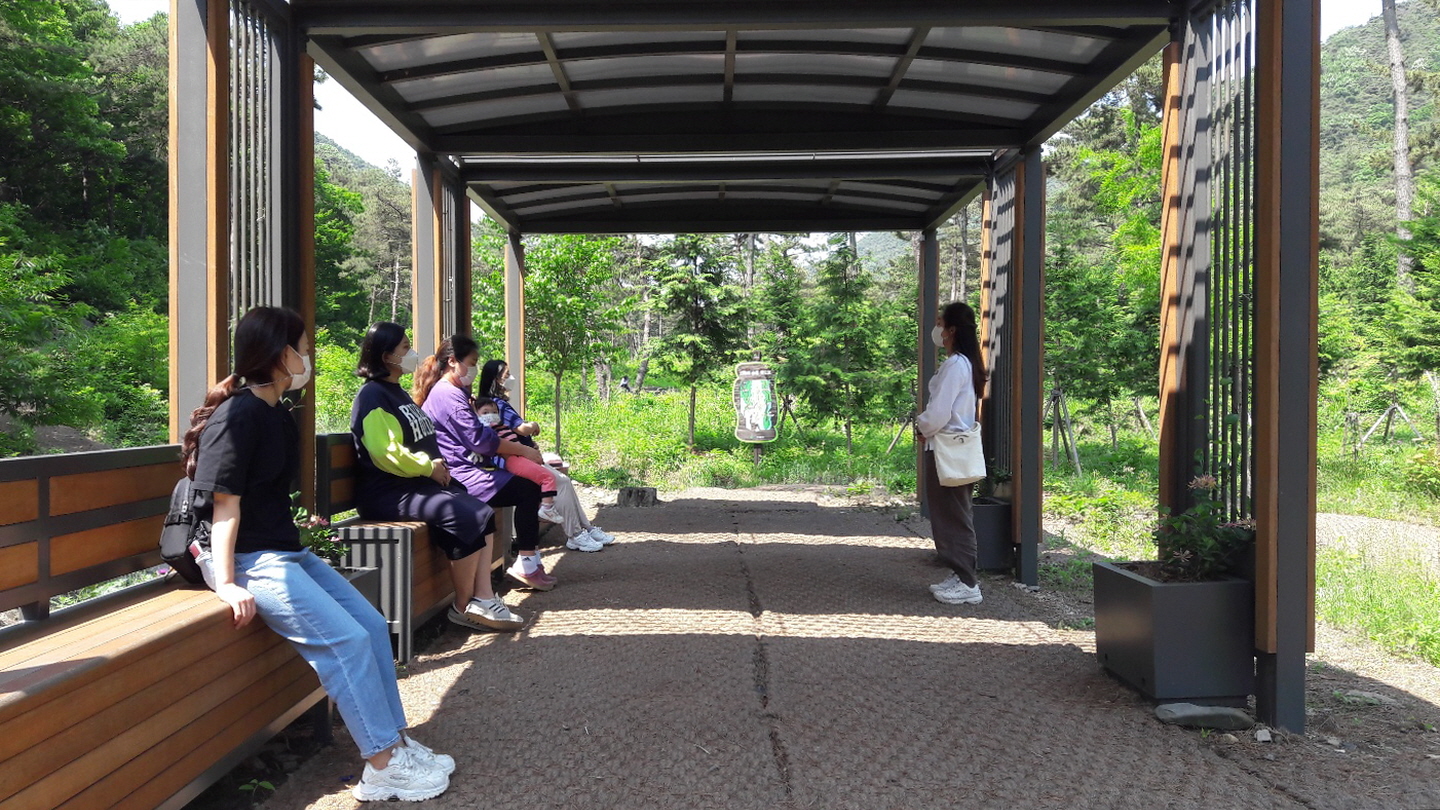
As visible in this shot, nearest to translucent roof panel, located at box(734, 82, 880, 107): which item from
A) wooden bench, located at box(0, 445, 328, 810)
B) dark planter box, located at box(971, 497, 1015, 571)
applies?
dark planter box, located at box(971, 497, 1015, 571)

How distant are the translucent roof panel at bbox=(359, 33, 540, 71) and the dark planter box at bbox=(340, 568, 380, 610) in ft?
10.0

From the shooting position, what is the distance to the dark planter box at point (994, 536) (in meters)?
7.35

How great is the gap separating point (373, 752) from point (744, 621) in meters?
2.90

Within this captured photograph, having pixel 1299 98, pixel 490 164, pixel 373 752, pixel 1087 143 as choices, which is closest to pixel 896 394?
pixel 490 164

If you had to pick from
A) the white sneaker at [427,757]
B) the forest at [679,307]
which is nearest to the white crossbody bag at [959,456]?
the white sneaker at [427,757]

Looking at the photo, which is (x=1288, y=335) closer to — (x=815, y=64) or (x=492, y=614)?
(x=815, y=64)

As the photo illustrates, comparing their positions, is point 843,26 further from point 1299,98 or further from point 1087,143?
point 1087,143

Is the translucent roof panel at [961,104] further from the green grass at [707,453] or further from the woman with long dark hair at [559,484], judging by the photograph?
the green grass at [707,453]

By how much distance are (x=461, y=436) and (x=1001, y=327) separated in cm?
429

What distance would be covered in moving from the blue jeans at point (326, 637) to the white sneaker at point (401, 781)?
7 cm

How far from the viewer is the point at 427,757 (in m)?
3.35

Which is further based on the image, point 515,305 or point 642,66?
point 515,305

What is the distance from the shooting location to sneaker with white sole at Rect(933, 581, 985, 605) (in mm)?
6367

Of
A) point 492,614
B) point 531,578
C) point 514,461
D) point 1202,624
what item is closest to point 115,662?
point 492,614
